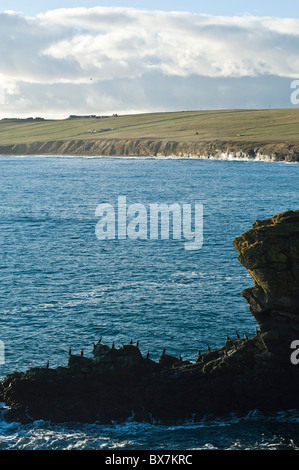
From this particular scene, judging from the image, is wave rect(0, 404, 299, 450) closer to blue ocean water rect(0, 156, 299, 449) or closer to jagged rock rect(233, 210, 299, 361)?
blue ocean water rect(0, 156, 299, 449)

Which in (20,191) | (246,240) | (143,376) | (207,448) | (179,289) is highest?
(20,191)

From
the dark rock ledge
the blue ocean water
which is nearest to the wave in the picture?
the blue ocean water

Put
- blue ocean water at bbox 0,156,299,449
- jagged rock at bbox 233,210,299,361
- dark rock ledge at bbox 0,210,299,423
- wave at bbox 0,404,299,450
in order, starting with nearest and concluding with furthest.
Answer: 1. wave at bbox 0,404,299,450
2. blue ocean water at bbox 0,156,299,449
3. dark rock ledge at bbox 0,210,299,423
4. jagged rock at bbox 233,210,299,361

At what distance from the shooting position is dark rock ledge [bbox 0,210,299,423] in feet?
136

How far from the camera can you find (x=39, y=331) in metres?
55.1

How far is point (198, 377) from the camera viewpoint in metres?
43.1

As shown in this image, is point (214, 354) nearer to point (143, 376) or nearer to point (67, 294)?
point (143, 376)

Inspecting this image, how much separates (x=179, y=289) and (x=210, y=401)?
25.9 m

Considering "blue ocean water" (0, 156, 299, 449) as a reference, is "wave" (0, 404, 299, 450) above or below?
below

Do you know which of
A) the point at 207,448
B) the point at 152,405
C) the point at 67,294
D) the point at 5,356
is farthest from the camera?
the point at 67,294

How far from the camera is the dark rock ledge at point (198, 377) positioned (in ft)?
136

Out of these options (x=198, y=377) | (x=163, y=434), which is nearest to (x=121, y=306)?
(x=198, y=377)

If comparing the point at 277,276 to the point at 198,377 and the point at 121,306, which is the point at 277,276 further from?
the point at 121,306

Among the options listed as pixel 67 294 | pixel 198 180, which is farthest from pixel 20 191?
pixel 67 294
